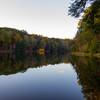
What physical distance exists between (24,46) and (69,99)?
86.3 m

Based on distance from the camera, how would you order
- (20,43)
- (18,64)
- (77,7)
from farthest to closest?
(20,43)
(18,64)
(77,7)

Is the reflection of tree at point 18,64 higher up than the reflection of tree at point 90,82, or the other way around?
the reflection of tree at point 90,82

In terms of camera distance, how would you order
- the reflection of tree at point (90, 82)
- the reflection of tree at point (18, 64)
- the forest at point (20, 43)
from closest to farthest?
the reflection of tree at point (90, 82) → the reflection of tree at point (18, 64) → the forest at point (20, 43)

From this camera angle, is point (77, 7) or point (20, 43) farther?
point (20, 43)

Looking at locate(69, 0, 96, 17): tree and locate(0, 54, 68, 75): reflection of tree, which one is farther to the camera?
locate(0, 54, 68, 75): reflection of tree

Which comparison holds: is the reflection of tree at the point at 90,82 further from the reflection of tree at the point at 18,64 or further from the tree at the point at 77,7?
the reflection of tree at the point at 18,64

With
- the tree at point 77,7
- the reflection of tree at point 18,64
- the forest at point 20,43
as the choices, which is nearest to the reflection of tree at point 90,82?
the tree at point 77,7

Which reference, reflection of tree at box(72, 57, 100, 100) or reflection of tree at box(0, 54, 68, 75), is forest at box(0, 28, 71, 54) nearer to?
reflection of tree at box(0, 54, 68, 75)

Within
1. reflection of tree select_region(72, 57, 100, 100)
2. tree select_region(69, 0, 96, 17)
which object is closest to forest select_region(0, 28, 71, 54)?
reflection of tree select_region(72, 57, 100, 100)

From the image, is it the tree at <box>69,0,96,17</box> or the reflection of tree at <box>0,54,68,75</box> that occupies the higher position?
the tree at <box>69,0,96,17</box>

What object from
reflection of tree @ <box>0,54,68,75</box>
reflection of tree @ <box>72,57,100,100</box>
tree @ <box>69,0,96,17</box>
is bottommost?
reflection of tree @ <box>0,54,68,75</box>

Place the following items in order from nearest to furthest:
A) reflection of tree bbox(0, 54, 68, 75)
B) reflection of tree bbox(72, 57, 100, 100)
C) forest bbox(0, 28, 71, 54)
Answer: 1. reflection of tree bbox(72, 57, 100, 100)
2. reflection of tree bbox(0, 54, 68, 75)
3. forest bbox(0, 28, 71, 54)

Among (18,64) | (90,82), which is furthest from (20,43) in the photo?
(90,82)

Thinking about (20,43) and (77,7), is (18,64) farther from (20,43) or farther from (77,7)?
(20,43)
